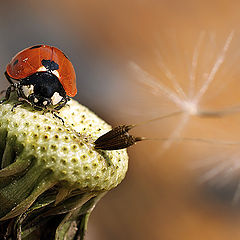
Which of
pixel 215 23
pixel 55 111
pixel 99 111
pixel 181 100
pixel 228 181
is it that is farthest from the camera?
pixel 215 23

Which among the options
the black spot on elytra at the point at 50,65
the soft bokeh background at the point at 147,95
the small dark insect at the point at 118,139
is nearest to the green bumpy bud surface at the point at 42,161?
the small dark insect at the point at 118,139

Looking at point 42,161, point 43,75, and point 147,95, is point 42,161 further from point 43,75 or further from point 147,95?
point 147,95

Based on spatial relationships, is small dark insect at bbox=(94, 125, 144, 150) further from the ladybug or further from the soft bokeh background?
the soft bokeh background

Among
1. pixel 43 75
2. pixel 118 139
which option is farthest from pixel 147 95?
pixel 118 139

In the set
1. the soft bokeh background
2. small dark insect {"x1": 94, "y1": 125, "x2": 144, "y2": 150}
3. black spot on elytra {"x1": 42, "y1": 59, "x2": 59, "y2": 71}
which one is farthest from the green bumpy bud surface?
the soft bokeh background

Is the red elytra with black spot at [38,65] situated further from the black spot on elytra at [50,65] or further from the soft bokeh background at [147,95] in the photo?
the soft bokeh background at [147,95]

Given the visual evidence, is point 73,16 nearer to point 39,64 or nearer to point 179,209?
point 179,209

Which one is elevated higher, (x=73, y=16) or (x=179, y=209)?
(x=73, y=16)

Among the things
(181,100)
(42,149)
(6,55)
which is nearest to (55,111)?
(42,149)
